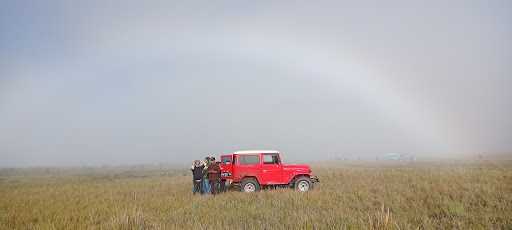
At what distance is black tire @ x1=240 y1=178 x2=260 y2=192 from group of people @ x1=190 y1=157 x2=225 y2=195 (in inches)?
42.3

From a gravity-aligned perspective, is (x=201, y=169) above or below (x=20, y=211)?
above

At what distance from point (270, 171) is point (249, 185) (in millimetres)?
1174

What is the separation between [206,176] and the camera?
15695mm

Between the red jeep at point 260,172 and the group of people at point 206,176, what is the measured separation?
67cm

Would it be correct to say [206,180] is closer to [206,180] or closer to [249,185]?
[206,180]

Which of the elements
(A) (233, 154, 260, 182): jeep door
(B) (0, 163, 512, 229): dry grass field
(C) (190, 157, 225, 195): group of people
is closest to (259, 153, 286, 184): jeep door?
(A) (233, 154, 260, 182): jeep door

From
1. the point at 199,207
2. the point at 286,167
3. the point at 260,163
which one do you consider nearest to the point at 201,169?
the point at 260,163

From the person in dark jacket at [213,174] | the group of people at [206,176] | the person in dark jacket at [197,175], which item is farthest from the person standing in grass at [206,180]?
the person in dark jacket at [213,174]

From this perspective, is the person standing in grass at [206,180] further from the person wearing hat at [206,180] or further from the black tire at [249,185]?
the black tire at [249,185]

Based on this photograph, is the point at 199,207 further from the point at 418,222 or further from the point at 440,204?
the point at 440,204

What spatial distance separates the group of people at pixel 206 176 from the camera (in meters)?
15.5

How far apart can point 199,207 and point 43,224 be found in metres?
4.10

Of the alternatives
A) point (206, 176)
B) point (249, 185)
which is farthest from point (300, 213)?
point (206, 176)

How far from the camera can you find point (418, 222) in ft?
25.6
